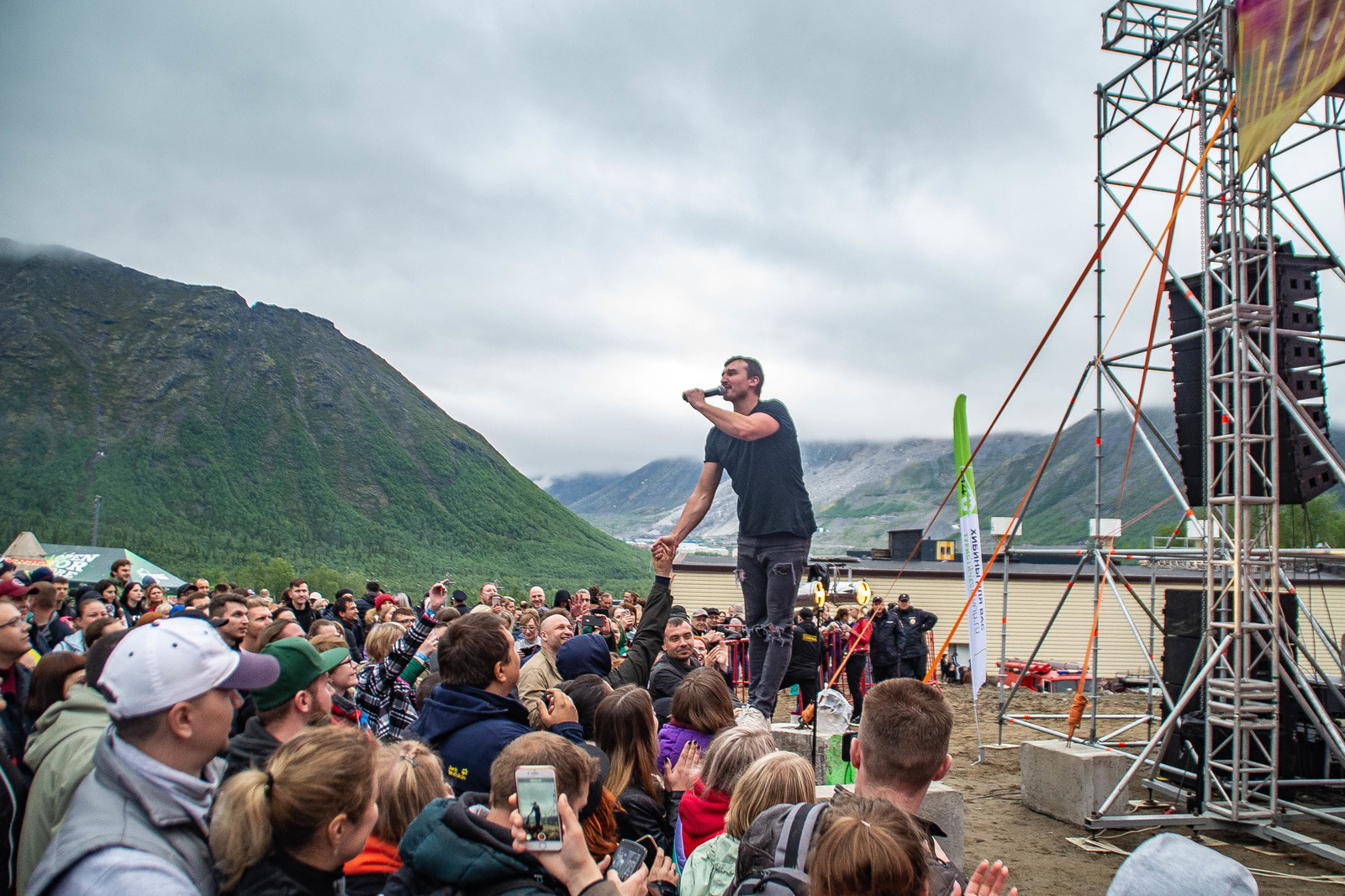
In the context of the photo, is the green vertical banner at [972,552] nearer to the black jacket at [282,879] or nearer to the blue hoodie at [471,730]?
the blue hoodie at [471,730]

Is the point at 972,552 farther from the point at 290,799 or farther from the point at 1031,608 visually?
the point at 1031,608

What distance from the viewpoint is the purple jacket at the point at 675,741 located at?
4.02 meters

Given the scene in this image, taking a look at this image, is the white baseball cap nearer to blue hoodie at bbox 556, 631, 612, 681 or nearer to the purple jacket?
the purple jacket

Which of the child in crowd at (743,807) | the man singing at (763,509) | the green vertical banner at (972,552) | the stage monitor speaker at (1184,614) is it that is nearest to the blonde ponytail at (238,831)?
the child in crowd at (743,807)

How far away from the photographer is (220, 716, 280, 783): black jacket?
2832 mm

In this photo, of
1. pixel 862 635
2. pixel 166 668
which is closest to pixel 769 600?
pixel 166 668

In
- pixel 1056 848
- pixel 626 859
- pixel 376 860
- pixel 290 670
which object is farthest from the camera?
pixel 1056 848

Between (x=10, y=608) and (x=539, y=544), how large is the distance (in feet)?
380

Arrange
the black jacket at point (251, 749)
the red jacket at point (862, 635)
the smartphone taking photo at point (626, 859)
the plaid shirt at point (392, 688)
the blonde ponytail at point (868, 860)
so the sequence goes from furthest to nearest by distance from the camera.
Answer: the red jacket at point (862, 635) < the plaid shirt at point (392, 688) < the black jacket at point (251, 749) < the smartphone taking photo at point (626, 859) < the blonde ponytail at point (868, 860)

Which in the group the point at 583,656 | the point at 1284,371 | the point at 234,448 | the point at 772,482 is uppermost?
the point at 234,448

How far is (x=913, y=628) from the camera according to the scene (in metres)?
13.8

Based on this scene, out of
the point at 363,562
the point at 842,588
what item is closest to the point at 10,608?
the point at 842,588

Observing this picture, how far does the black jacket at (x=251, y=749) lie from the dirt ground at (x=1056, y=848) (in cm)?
453

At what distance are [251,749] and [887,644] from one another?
471 inches
